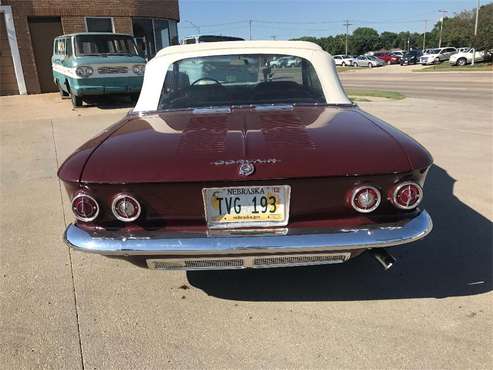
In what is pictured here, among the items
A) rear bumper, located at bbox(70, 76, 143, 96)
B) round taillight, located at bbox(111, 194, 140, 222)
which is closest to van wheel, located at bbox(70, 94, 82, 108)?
rear bumper, located at bbox(70, 76, 143, 96)

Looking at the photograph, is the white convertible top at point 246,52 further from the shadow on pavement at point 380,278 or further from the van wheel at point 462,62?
the van wheel at point 462,62

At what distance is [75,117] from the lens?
429 inches

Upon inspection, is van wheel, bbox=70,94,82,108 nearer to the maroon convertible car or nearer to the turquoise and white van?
the turquoise and white van

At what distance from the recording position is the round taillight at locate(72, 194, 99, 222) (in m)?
2.47

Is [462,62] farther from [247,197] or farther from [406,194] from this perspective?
[247,197]

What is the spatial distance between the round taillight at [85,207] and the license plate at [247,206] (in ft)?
1.98

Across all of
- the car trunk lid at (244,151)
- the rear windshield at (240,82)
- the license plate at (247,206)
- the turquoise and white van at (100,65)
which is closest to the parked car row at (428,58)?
the turquoise and white van at (100,65)

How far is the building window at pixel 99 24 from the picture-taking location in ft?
55.3

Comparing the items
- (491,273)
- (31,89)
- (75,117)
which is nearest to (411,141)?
(491,273)

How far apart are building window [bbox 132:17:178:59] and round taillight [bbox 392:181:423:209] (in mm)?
16509

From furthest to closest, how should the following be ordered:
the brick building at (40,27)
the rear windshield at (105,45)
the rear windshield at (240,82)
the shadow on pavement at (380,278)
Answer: the brick building at (40,27)
the rear windshield at (105,45)
the rear windshield at (240,82)
the shadow on pavement at (380,278)

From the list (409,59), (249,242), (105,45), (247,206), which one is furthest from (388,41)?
(249,242)

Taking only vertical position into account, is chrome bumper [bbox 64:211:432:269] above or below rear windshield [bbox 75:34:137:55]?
below

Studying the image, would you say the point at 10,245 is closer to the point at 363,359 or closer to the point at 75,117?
the point at 363,359
